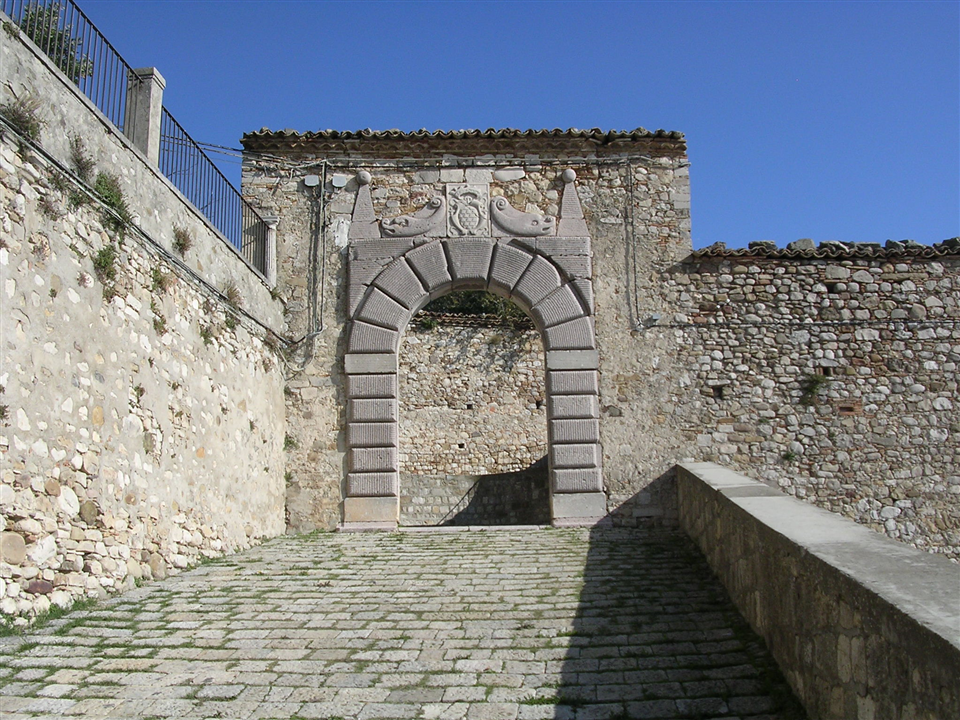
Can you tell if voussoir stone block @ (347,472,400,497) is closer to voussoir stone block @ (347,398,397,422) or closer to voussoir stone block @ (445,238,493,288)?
voussoir stone block @ (347,398,397,422)

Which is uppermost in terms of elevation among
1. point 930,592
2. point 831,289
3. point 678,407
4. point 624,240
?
point 624,240

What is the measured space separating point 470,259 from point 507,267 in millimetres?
448

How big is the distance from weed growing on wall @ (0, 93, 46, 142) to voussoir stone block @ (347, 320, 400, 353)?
4720 millimetres

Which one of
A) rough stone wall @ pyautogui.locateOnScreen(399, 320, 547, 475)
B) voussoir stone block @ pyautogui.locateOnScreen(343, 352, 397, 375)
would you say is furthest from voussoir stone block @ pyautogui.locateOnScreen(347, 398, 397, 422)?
rough stone wall @ pyautogui.locateOnScreen(399, 320, 547, 475)

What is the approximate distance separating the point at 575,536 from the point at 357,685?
4.37m

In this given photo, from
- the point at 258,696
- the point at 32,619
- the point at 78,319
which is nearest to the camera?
the point at 258,696

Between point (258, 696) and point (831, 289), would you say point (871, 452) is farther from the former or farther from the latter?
point (258, 696)

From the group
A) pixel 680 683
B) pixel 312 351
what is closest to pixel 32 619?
pixel 680 683

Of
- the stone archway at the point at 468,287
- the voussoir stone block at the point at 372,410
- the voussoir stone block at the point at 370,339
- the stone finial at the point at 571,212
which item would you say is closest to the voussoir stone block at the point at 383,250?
the stone archway at the point at 468,287

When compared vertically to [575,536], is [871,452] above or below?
above

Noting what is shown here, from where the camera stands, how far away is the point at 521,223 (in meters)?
9.87

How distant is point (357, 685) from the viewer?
414 centimetres

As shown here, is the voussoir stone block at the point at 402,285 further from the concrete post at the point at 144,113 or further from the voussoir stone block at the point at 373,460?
the concrete post at the point at 144,113

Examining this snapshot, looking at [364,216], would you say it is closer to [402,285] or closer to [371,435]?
[402,285]
